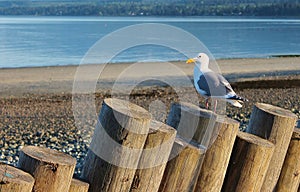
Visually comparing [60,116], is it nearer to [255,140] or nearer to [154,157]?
[255,140]

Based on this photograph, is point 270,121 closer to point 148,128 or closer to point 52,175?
point 148,128

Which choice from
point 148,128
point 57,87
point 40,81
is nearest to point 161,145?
point 148,128

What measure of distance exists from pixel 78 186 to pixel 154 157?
454mm

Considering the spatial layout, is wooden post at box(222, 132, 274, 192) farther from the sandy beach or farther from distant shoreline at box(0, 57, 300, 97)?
distant shoreline at box(0, 57, 300, 97)

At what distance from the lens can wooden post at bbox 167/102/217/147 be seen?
159 inches

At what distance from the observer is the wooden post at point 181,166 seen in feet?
12.8

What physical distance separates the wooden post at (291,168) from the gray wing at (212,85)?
3.54 meters

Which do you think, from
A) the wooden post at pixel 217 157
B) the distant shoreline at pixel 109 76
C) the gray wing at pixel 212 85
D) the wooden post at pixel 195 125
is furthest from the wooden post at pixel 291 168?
the distant shoreline at pixel 109 76

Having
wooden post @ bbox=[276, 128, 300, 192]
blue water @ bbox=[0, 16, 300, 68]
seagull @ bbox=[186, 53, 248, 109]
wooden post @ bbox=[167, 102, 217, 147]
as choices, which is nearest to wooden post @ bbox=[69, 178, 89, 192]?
wooden post @ bbox=[167, 102, 217, 147]

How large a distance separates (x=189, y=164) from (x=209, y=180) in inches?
10.8

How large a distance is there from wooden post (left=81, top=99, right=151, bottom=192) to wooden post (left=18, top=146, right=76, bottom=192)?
0.79 ft

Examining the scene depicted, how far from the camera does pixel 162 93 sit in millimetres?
21188

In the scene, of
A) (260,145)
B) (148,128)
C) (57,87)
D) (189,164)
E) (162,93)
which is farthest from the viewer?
(57,87)

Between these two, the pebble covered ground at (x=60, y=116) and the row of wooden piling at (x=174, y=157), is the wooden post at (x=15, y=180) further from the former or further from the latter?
the pebble covered ground at (x=60, y=116)
